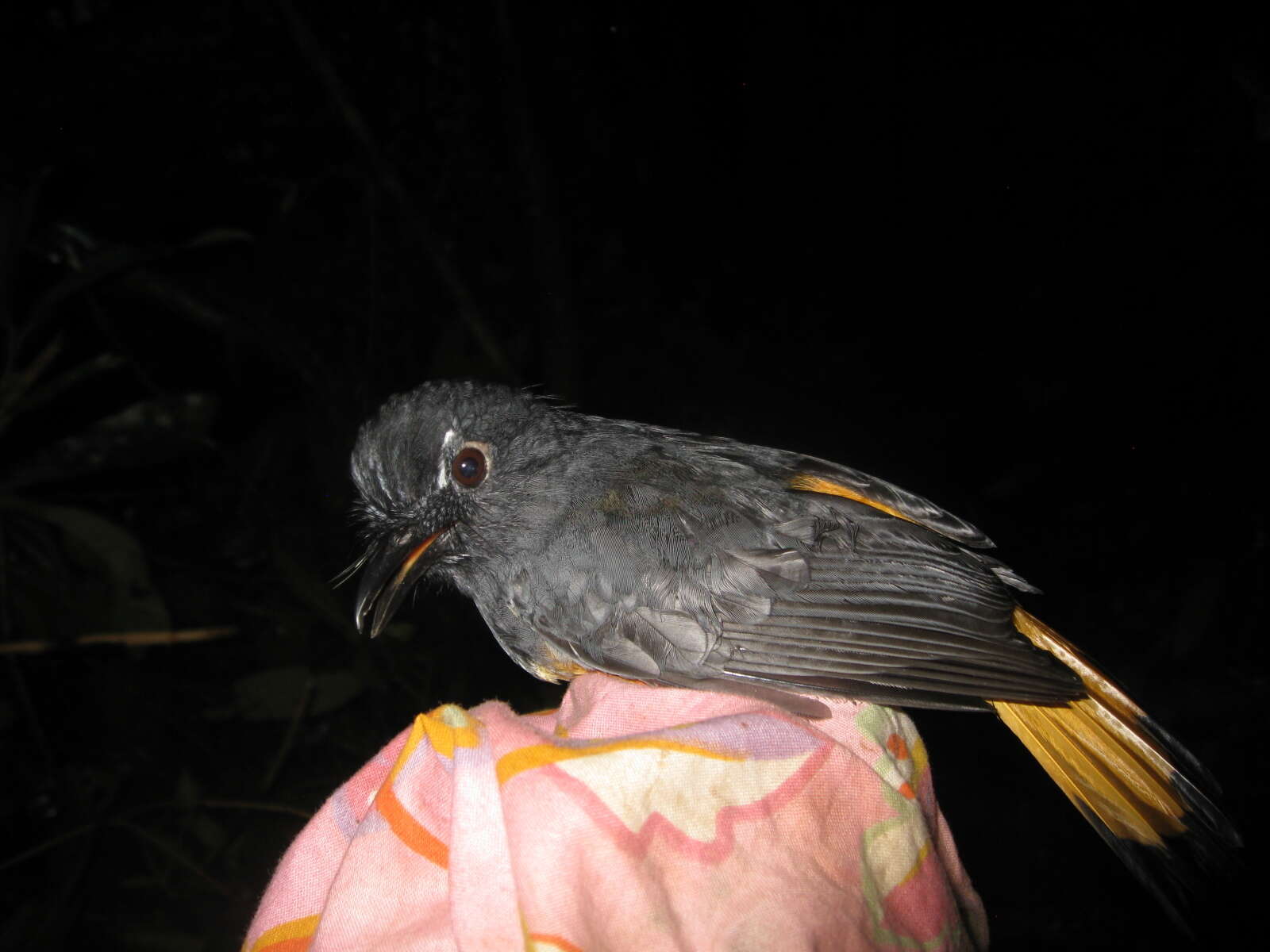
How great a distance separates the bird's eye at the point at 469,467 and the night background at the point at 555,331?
1.67m

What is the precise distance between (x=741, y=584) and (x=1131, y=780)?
944 mm

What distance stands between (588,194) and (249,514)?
2400 millimetres

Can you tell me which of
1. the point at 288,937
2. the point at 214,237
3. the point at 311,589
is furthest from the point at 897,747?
the point at 214,237

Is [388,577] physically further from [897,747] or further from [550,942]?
[897,747]

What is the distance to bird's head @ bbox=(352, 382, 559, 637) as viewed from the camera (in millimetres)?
1631

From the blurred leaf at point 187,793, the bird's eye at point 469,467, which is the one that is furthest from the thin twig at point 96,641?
the bird's eye at point 469,467

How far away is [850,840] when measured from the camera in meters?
1.12

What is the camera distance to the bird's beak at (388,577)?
154cm

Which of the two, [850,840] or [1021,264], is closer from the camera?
[850,840]

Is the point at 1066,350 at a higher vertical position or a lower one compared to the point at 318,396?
higher

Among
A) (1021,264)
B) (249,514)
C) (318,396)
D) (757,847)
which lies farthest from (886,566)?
(249,514)

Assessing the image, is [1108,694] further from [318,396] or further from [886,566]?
[318,396]

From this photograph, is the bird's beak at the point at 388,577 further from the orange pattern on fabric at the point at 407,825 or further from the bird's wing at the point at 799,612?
the orange pattern on fabric at the point at 407,825

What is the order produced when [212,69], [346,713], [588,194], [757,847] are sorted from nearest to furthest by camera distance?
[757,847], [212,69], [346,713], [588,194]
